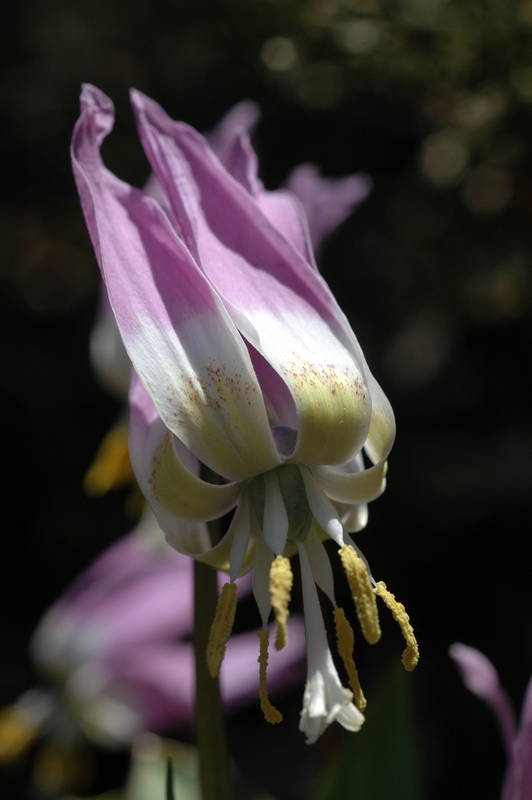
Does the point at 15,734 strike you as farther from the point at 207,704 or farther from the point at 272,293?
the point at 272,293

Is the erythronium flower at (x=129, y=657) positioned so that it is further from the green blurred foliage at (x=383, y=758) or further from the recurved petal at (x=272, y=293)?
the recurved petal at (x=272, y=293)

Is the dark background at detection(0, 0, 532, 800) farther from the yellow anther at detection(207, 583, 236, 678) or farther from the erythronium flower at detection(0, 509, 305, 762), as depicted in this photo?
the yellow anther at detection(207, 583, 236, 678)

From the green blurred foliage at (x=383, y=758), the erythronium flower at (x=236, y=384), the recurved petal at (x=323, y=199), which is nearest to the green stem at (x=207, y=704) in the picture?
the erythronium flower at (x=236, y=384)

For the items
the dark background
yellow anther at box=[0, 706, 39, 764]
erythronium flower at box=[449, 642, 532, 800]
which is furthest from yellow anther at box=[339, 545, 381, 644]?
the dark background

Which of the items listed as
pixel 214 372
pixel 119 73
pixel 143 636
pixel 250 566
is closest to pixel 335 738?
pixel 143 636

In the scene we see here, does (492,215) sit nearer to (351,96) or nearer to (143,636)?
(351,96)

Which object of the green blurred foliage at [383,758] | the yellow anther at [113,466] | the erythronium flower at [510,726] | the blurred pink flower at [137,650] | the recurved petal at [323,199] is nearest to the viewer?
the erythronium flower at [510,726]
